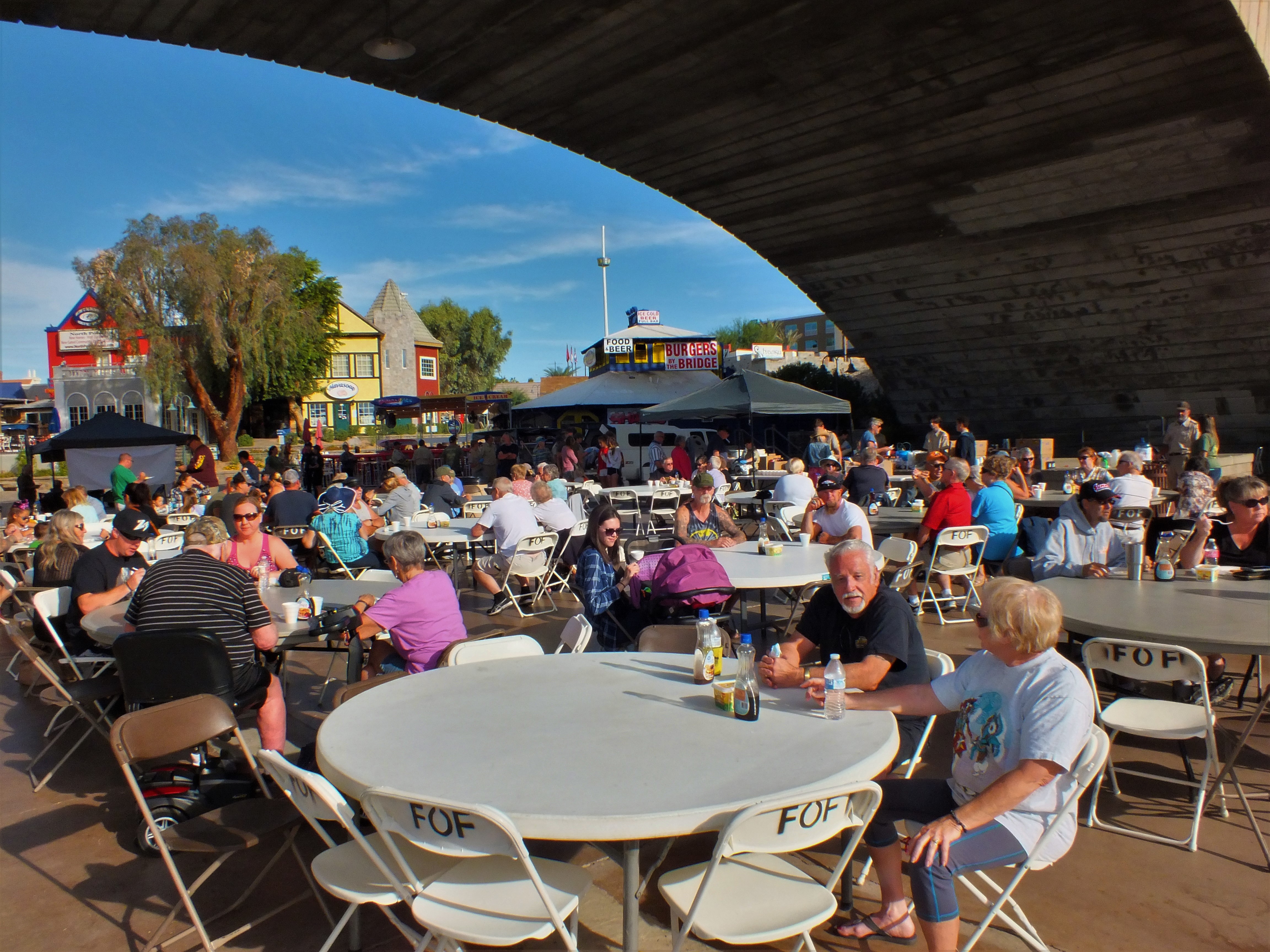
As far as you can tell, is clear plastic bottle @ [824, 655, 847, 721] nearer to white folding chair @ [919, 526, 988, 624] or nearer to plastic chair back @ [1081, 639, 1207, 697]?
plastic chair back @ [1081, 639, 1207, 697]

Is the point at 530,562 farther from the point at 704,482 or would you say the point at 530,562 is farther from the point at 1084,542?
the point at 1084,542

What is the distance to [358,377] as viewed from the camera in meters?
44.9

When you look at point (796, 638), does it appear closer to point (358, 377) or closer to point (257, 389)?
point (257, 389)

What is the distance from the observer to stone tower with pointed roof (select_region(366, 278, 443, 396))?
154ft

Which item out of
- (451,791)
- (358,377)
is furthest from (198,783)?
(358,377)

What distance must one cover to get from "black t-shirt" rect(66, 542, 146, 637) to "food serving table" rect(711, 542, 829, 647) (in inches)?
133

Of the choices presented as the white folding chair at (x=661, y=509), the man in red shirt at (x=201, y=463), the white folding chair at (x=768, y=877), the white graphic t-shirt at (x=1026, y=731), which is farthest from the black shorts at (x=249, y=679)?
the man in red shirt at (x=201, y=463)

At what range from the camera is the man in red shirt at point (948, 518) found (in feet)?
→ 20.4

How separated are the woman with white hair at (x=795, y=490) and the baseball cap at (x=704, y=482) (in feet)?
7.15

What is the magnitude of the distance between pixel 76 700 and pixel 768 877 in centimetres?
327

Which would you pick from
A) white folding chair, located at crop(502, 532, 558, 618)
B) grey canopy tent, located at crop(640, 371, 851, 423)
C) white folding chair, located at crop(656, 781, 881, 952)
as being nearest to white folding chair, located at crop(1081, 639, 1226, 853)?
white folding chair, located at crop(656, 781, 881, 952)

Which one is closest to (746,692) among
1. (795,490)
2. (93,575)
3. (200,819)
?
(200,819)

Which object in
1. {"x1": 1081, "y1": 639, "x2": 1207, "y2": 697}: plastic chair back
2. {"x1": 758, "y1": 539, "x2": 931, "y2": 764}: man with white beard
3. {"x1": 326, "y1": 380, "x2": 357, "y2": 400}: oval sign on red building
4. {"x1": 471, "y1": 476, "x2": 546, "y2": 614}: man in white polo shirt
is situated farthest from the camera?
{"x1": 326, "y1": 380, "x2": 357, "y2": 400}: oval sign on red building

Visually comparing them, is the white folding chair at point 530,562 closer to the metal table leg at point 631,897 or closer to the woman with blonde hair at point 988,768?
the woman with blonde hair at point 988,768
